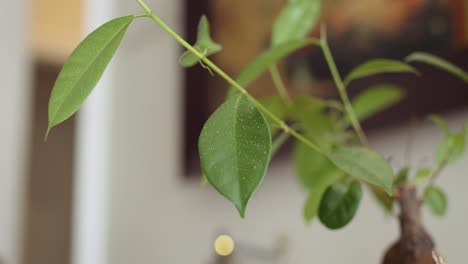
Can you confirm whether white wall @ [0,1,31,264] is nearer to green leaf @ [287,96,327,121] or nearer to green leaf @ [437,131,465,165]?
green leaf @ [287,96,327,121]

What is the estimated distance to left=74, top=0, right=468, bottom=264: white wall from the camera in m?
0.84

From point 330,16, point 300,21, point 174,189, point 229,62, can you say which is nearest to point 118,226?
point 174,189

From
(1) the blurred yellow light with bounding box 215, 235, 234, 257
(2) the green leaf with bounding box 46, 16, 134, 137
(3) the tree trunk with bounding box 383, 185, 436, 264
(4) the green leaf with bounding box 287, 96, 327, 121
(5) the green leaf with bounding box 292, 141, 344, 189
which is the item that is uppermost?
(4) the green leaf with bounding box 287, 96, 327, 121

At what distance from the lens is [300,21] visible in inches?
18.7

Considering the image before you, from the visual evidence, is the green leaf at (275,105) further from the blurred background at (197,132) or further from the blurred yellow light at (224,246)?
the blurred yellow light at (224,246)

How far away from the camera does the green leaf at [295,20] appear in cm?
47

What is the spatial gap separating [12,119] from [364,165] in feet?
6.72

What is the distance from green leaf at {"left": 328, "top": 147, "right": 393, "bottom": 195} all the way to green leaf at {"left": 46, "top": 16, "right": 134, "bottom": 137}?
0.14m

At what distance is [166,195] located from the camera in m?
1.42

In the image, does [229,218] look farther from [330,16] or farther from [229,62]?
[330,16]

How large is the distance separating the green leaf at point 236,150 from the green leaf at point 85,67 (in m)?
0.07

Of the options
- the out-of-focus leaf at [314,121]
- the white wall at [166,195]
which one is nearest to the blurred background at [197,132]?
the white wall at [166,195]

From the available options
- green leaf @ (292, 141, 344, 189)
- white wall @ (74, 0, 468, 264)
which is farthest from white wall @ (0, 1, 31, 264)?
green leaf @ (292, 141, 344, 189)

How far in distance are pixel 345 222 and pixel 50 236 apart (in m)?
3.27
